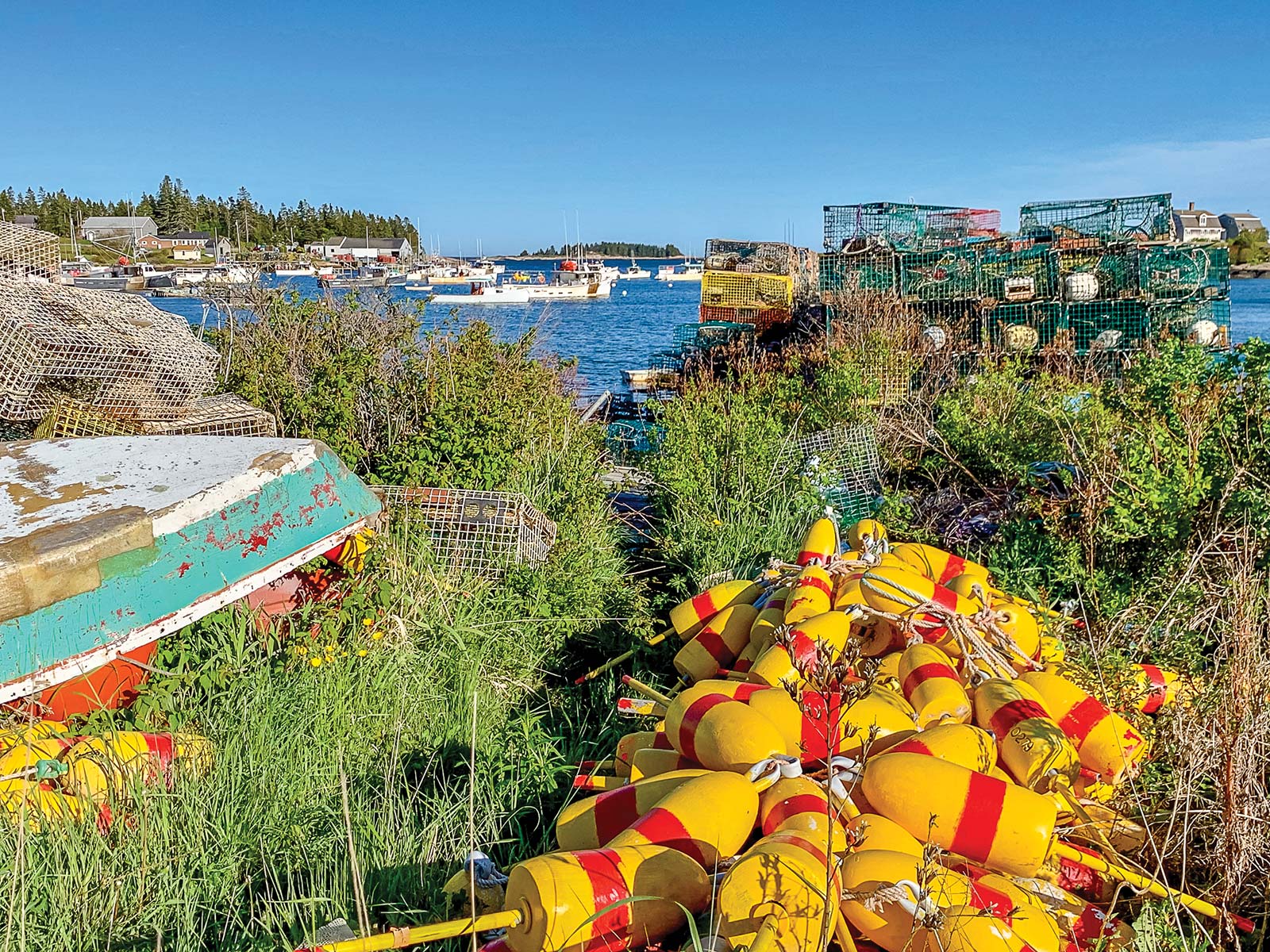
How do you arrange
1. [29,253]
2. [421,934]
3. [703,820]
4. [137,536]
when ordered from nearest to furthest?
[421,934], [703,820], [137,536], [29,253]

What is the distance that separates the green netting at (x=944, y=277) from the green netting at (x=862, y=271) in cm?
16

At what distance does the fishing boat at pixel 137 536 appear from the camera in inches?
121

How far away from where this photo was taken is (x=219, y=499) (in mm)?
3574

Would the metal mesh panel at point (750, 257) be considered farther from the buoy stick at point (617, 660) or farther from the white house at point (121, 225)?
the white house at point (121, 225)

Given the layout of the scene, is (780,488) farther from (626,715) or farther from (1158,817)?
(1158,817)

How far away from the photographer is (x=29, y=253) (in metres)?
5.75

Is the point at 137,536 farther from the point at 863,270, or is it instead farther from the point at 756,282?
the point at 756,282

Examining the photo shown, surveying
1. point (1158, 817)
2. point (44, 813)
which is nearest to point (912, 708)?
point (1158, 817)

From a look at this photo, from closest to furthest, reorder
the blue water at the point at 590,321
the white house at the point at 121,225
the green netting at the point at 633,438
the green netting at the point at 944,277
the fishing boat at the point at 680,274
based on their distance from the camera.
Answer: the green netting at the point at 633,438 → the blue water at the point at 590,321 → the green netting at the point at 944,277 → the white house at the point at 121,225 → the fishing boat at the point at 680,274

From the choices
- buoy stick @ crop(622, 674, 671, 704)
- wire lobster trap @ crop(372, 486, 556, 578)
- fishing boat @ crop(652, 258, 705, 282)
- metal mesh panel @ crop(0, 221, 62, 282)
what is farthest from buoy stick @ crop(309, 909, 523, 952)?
fishing boat @ crop(652, 258, 705, 282)

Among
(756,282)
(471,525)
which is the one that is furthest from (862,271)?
(471,525)

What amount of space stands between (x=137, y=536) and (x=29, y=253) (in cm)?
353

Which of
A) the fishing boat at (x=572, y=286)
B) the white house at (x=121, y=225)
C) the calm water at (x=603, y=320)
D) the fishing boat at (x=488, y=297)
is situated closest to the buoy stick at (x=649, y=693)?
the calm water at (x=603, y=320)

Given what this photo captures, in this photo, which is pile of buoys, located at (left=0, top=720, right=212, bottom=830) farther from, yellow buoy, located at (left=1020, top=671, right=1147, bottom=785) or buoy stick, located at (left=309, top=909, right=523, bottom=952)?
yellow buoy, located at (left=1020, top=671, right=1147, bottom=785)
